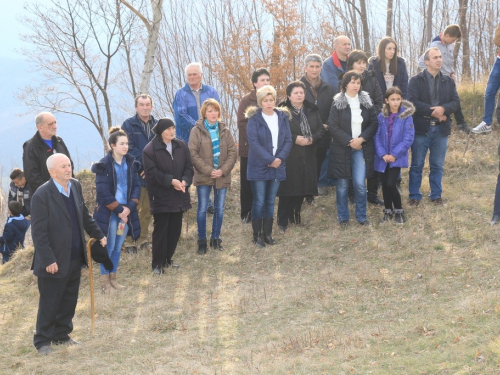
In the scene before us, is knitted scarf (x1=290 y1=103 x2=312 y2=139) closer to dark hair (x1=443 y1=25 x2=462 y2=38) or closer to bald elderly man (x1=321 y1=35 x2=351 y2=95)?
bald elderly man (x1=321 y1=35 x2=351 y2=95)

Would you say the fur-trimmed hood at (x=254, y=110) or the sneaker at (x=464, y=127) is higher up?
the fur-trimmed hood at (x=254, y=110)

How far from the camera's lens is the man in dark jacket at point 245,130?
8.82 metres

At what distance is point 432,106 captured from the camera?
28.8 feet

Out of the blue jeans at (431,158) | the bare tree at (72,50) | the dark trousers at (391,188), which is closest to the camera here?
the dark trousers at (391,188)

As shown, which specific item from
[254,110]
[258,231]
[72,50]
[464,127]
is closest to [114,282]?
[258,231]

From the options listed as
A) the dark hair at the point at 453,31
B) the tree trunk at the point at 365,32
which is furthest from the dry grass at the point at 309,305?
the tree trunk at the point at 365,32

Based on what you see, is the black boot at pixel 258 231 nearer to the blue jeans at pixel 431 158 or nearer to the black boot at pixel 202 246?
the black boot at pixel 202 246

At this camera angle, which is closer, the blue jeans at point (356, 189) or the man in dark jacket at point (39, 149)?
the man in dark jacket at point (39, 149)

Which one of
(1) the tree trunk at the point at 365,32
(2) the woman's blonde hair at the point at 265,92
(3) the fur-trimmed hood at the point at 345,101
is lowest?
(3) the fur-trimmed hood at the point at 345,101

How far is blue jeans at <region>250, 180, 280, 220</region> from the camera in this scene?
27.4 feet

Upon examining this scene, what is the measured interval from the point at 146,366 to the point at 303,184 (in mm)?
3992

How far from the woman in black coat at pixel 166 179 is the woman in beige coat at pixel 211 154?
0.73 feet

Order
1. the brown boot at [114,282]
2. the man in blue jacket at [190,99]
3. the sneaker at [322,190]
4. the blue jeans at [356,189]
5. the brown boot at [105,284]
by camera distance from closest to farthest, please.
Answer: the brown boot at [105,284], the brown boot at [114,282], the blue jeans at [356,189], the man in blue jacket at [190,99], the sneaker at [322,190]

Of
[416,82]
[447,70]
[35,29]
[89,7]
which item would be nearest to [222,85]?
[89,7]
